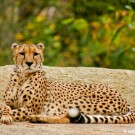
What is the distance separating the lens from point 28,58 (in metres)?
6.69

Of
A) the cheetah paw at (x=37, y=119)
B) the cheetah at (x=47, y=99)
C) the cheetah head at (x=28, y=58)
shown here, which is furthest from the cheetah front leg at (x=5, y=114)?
the cheetah head at (x=28, y=58)

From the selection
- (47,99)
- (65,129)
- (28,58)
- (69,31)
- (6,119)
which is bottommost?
(65,129)

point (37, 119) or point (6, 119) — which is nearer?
point (6, 119)

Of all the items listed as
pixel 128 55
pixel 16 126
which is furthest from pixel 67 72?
pixel 128 55

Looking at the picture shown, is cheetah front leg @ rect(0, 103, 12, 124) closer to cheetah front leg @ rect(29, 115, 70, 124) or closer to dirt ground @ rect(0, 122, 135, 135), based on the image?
dirt ground @ rect(0, 122, 135, 135)

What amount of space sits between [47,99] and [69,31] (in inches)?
326

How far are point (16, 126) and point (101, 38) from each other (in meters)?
8.17

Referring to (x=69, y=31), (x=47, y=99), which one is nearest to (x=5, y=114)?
(x=47, y=99)

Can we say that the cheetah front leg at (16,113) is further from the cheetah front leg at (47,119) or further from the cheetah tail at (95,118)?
the cheetah tail at (95,118)

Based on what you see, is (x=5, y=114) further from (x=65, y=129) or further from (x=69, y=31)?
(x=69, y=31)

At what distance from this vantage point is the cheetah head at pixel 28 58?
22.0 feet

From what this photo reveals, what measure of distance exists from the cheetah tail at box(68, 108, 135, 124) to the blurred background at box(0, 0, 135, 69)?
6.09 meters

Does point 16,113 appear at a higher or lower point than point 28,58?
lower

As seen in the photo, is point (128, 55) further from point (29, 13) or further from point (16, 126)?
point (16, 126)
